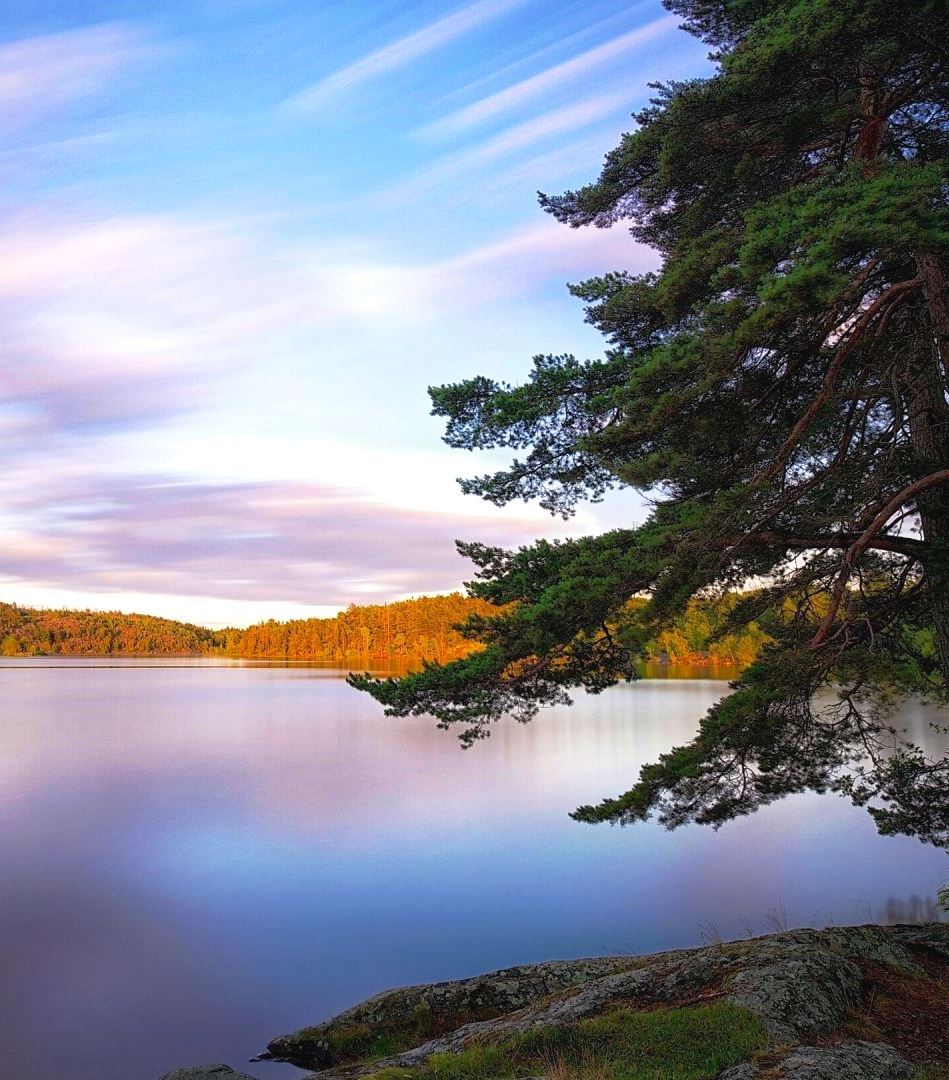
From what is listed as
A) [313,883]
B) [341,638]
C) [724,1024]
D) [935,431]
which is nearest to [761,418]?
[935,431]

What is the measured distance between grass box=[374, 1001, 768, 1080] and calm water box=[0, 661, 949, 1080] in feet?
13.2

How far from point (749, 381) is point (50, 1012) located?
10.9 meters

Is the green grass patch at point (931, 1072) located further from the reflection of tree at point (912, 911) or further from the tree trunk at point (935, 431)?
the reflection of tree at point (912, 911)

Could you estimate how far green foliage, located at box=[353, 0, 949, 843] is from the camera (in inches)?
233

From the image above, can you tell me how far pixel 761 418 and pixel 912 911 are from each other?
1105 centimetres

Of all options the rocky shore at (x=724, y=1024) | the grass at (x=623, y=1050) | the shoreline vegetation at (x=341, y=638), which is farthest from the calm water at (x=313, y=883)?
the shoreline vegetation at (x=341, y=638)

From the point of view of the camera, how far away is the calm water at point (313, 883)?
9992 millimetres

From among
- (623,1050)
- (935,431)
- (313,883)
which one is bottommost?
(313,883)

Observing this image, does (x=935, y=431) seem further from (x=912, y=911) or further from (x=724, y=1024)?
(x=912, y=911)

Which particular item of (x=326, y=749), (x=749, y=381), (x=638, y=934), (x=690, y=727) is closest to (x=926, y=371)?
(x=749, y=381)

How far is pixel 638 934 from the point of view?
12.6m

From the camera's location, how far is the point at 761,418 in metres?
6.73

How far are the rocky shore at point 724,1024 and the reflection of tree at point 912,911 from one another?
6319mm

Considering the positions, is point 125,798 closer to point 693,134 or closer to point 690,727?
point 693,134
